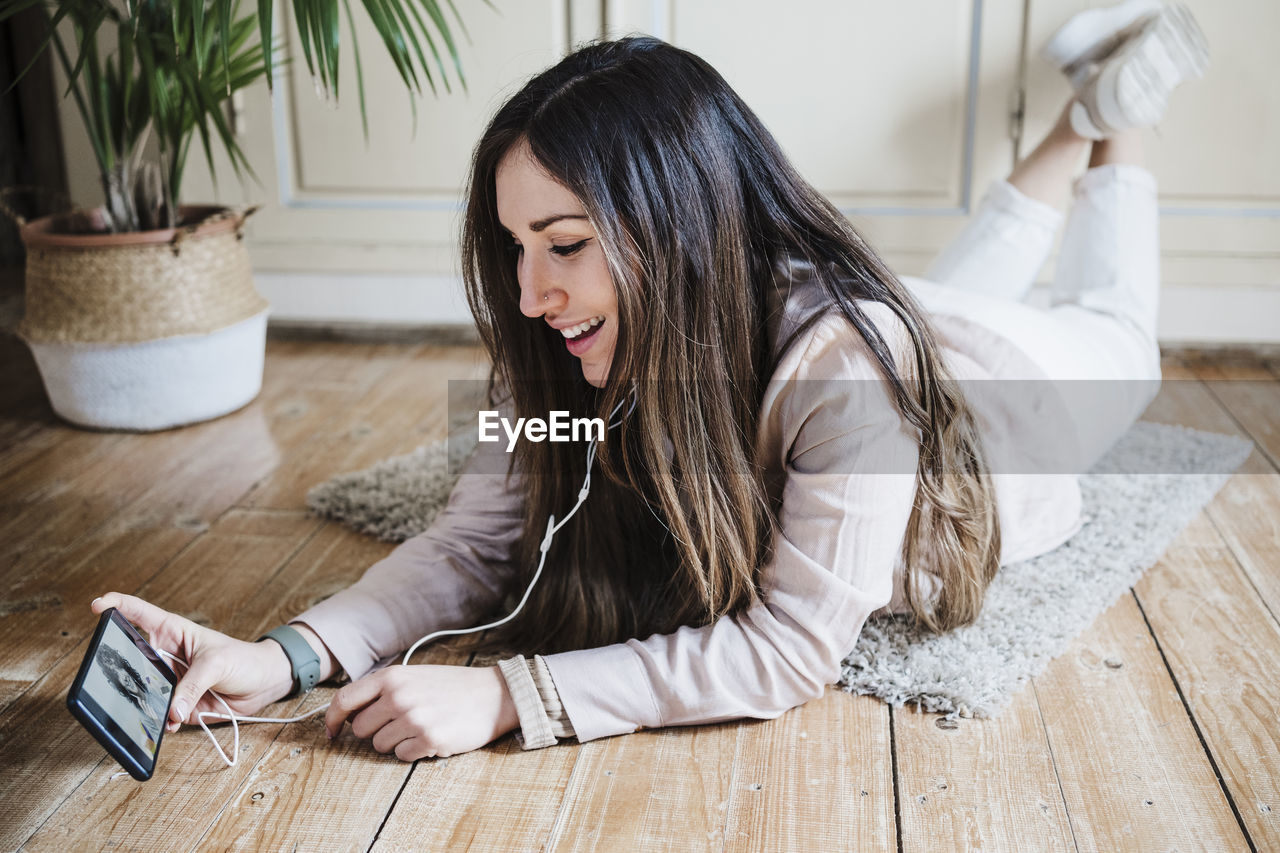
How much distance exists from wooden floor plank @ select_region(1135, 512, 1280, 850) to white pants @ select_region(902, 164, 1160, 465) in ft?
0.60

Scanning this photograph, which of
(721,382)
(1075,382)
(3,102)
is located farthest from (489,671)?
(3,102)

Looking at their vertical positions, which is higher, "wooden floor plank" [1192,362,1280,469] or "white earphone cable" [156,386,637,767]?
"white earphone cable" [156,386,637,767]

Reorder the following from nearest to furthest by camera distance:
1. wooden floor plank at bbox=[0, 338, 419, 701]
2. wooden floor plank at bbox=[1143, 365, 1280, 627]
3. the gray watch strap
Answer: the gray watch strap
wooden floor plank at bbox=[0, 338, 419, 701]
wooden floor plank at bbox=[1143, 365, 1280, 627]

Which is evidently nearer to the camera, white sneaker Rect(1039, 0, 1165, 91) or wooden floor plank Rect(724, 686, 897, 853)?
wooden floor plank Rect(724, 686, 897, 853)

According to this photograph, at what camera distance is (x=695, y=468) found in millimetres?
962

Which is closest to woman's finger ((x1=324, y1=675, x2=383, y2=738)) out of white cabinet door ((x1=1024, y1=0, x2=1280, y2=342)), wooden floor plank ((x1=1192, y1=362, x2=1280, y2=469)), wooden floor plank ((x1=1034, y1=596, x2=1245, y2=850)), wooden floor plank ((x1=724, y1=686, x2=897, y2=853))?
wooden floor plank ((x1=724, y1=686, x2=897, y2=853))

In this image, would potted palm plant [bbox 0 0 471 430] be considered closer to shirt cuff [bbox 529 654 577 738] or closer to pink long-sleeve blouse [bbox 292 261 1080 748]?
pink long-sleeve blouse [bbox 292 261 1080 748]

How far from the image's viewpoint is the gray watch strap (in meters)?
1.02

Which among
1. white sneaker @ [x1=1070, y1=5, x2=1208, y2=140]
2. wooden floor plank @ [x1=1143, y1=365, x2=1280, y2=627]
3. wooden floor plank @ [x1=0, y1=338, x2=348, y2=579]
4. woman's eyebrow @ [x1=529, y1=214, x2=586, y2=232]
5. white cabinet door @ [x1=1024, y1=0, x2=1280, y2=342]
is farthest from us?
white cabinet door @ [x1=1024, y1=0, x2=1280, y2=342]

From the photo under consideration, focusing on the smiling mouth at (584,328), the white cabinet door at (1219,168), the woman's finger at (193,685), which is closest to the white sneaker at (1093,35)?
the white cabinet door at (1219,168)

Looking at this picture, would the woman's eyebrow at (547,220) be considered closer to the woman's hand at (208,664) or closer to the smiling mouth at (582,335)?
the smiling mouth at (582,335)

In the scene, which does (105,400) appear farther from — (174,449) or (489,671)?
(489,671)

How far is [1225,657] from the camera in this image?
112cm

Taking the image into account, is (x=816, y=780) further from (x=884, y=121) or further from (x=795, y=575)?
(x=884, y=121)
